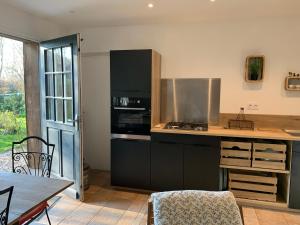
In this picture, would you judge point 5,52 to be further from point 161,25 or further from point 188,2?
point 188,2

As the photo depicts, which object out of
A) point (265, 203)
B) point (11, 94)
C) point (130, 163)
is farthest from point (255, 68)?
point (11, 94)

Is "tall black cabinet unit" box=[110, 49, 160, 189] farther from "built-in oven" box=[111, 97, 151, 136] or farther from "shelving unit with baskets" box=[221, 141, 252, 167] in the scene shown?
"shelving unit with baskets" box=[221, 141, 252, 167]

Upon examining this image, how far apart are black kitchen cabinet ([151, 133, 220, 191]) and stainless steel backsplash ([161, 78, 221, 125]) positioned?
63cm

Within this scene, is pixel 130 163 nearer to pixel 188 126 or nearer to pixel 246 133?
pixel 188 126

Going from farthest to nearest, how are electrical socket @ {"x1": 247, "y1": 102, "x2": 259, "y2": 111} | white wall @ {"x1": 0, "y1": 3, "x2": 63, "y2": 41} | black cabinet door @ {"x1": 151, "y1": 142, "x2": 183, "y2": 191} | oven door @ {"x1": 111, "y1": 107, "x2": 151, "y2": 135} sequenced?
electrical socket @ {"x1": 247, "y1": 102, "x2": 259, "y2": 111} → oven door @ {"x1": 111, "y1": 107, "x2": 151, "y2": 135} → black cabinet door @ {"x1": 151, "y1": 142, "x2": 183, "y2": 191} → white wall @ {"x1": 0, "y1": 3, "x2": 63, "y2": 41}

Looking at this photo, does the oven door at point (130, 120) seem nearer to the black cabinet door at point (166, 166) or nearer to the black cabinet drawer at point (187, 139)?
the black cabinet drawer at point (187, 139)

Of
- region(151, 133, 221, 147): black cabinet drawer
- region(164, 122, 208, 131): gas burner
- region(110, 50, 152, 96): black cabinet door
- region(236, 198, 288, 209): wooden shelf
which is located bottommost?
region(236, 198, 288, 209): wooden shelf

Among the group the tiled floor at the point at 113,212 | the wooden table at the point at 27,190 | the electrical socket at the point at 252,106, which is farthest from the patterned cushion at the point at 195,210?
the electrical socket at the point at 252,106

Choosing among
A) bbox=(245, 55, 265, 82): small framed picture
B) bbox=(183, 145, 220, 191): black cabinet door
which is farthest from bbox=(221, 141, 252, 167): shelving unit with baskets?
→ bbox=(245, 55, 265, 82): small framed picture

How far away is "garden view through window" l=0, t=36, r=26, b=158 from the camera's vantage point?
3.39 metres

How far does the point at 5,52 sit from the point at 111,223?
104 inches

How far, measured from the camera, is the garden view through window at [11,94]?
3389 mm

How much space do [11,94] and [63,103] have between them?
0.83 metres

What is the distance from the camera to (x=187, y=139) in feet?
10.4
